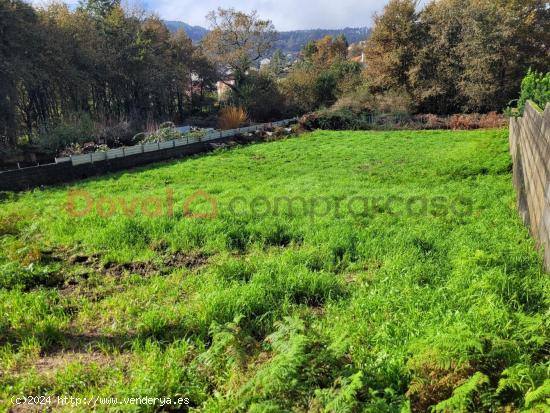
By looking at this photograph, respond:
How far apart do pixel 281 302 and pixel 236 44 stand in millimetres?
29296

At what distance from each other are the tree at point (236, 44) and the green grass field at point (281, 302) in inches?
908

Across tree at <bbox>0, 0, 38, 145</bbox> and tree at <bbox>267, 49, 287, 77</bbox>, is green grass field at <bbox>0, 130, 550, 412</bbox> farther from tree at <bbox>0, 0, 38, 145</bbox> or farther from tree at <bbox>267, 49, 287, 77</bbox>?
tree at <bbox>267, 49, 287, 77</bbox>

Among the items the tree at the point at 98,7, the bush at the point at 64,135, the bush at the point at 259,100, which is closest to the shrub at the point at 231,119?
the bush at the point at 259,100

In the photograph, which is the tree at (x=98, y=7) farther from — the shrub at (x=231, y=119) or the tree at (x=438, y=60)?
the tree at (x=438, y=60)

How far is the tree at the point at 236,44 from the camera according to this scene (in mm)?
28047

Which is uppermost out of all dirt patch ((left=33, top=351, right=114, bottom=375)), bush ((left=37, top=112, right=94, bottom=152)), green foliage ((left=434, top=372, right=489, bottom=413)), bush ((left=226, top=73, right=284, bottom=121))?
bush ((left=226, top=73, right=284, bottom=121))

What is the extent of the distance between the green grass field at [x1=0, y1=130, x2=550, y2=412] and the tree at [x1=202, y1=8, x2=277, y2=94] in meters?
23.1

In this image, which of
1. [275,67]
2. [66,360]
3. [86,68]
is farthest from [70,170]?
[275,67]

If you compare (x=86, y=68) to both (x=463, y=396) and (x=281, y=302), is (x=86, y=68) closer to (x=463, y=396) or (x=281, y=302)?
(x=281, y=302)

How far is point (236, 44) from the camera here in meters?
29.3

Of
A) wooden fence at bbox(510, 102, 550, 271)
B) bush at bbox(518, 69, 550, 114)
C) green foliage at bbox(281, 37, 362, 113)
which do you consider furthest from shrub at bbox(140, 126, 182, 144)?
green foliage at bbox(281, 37, 362, 113)

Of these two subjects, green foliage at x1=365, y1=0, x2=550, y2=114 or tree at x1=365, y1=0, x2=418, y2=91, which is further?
tree at x1=365, y1=0, x2=418, y2=91

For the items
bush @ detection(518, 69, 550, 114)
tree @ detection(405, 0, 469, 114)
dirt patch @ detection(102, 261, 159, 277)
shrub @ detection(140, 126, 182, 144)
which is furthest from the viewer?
tree @ detection(405, 0, 469, 114)

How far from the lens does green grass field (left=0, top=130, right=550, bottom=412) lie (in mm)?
2338
